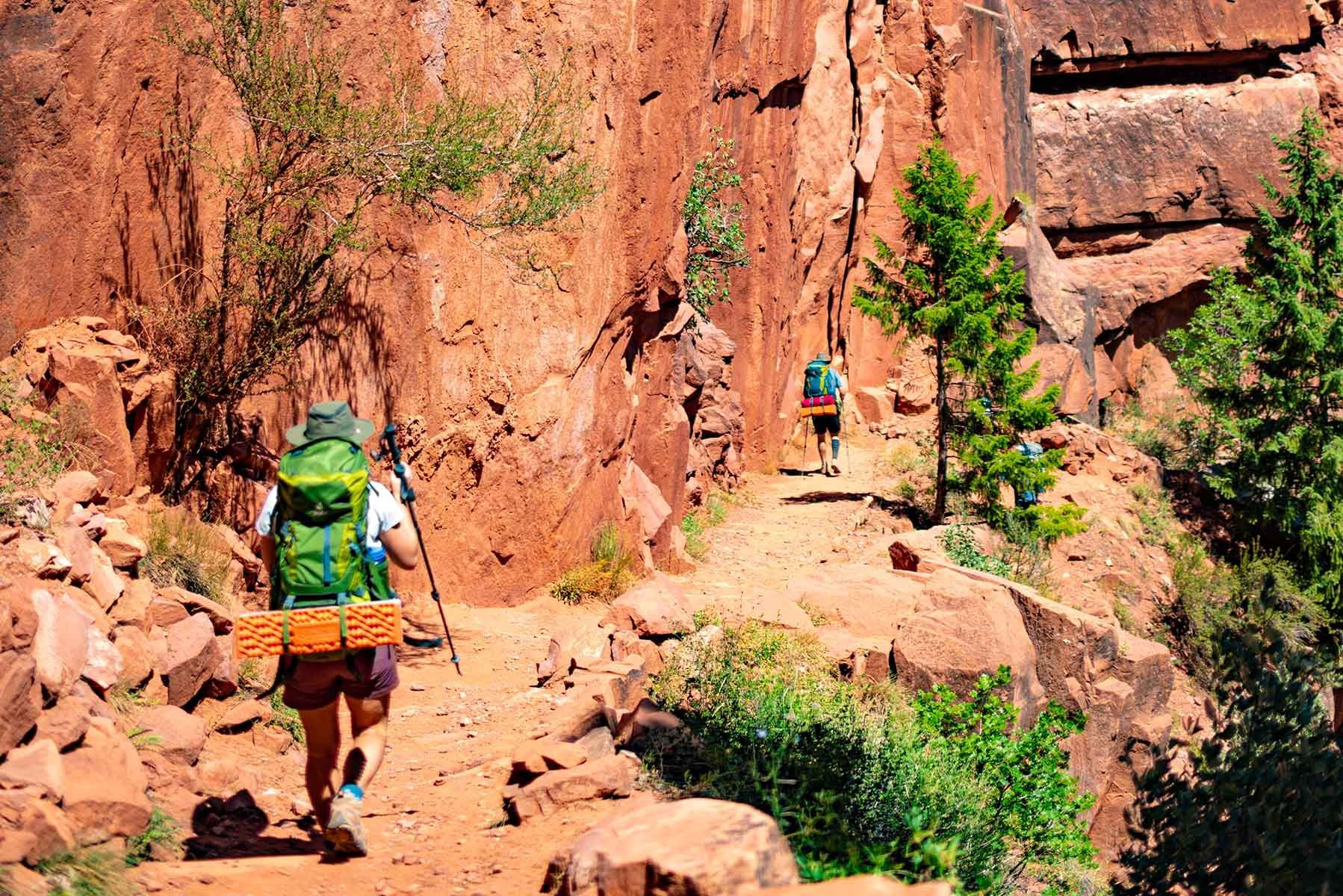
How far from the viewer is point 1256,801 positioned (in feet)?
19.8

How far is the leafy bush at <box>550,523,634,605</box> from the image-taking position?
11.1 m

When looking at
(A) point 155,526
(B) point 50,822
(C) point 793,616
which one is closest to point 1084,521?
(C) point 793,616

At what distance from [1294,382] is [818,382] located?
7.32 meters

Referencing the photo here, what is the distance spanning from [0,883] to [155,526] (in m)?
4.34

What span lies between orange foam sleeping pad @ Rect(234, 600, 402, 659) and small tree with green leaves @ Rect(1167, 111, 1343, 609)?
16.9 m

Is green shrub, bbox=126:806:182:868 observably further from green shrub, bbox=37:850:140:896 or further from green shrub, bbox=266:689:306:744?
green shrub, bbox=266:689:306:744

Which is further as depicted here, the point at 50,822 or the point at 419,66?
the point at 419,66

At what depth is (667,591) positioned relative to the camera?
9.50 m

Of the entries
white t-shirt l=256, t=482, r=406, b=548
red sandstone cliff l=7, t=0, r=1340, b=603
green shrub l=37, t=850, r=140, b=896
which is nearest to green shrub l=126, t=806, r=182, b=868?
green shrub l=37, t=850, r=140, b=896

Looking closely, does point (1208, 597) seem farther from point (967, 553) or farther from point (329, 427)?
point (329, 427)

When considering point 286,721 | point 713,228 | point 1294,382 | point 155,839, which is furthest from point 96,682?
point 1294,382

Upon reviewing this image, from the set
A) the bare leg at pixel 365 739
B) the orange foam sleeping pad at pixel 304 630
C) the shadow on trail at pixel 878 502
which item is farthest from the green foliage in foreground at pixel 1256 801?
the shadow on trail at pixel 878 502

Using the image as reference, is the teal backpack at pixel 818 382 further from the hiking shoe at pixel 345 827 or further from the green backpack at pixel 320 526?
the hiking shoe at pixel 345 827

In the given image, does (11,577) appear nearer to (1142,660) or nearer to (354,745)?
(354,745)
